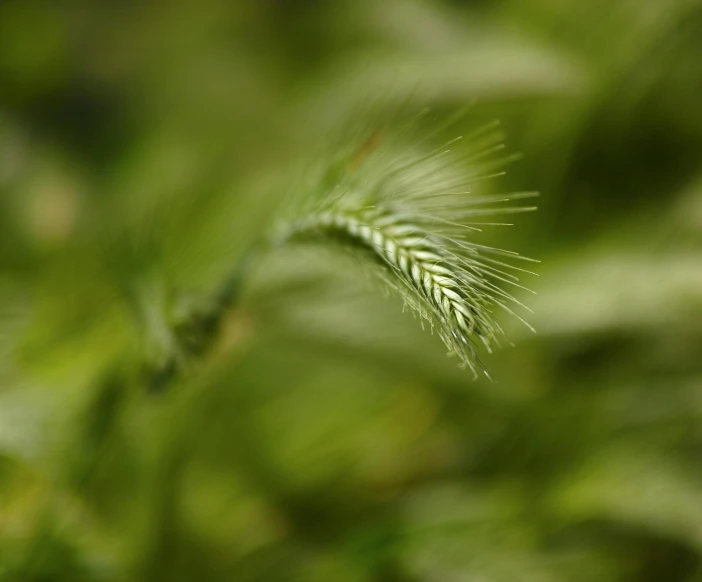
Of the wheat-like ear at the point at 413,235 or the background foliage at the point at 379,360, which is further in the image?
the background foliage at the point at 379,360

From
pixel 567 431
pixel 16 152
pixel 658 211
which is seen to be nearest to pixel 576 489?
pixel 567 431

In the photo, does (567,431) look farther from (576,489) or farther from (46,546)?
(46,546)

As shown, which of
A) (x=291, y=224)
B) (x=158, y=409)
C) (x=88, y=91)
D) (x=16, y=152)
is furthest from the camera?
→ (x=88, y=91)

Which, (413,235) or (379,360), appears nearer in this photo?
(413,235)
